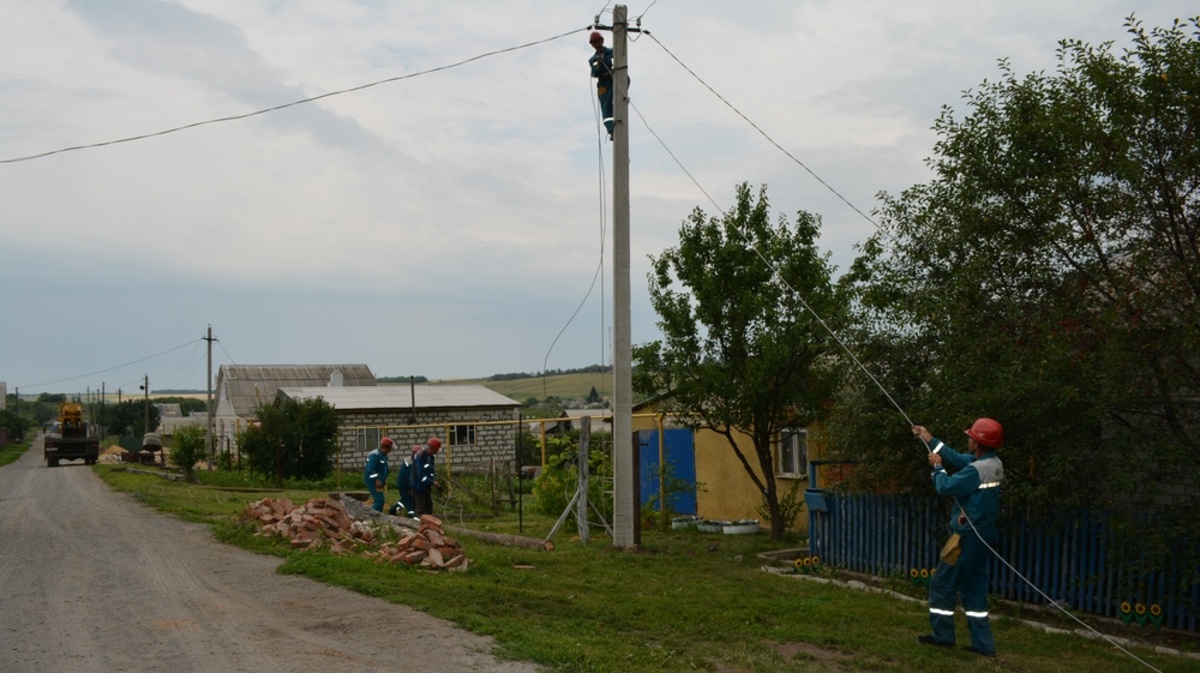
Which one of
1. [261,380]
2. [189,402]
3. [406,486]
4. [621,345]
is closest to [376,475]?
[406,486]

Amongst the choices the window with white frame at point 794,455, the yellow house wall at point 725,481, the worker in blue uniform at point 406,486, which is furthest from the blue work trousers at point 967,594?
the worker in blue uniform at point 406,486

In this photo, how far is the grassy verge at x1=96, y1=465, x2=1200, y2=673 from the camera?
7.86 m

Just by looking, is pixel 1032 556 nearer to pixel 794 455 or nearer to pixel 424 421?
pixel 794 455

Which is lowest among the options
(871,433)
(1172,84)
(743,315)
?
(871,433)

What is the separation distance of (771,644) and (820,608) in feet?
6.86

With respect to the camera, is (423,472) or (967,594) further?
(423,472)

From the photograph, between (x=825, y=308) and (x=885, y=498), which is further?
(x=825, y=308)

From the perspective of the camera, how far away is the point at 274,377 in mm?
67625

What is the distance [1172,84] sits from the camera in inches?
337

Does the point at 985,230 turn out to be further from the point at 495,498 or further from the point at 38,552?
the point at 495,498

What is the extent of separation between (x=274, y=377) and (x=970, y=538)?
2524 inches

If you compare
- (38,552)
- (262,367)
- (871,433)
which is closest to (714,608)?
(871,433)

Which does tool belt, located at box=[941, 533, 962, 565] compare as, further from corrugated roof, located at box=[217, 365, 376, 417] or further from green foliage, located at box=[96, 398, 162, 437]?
green foliage, located at box=[96, 398, 162, 437]

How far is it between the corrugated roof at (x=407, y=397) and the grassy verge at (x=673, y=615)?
2773cm
